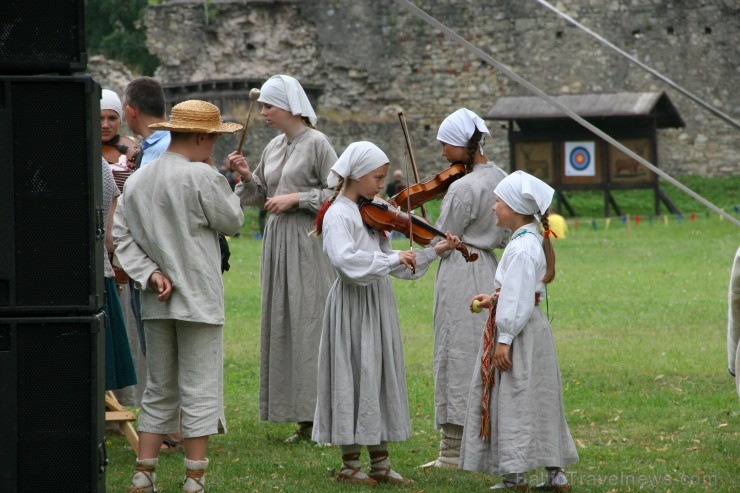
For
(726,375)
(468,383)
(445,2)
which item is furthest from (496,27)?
(468,383)

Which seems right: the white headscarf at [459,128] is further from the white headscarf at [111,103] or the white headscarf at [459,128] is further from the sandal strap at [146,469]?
the sandal strap at [146,469]

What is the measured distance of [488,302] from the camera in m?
5.35

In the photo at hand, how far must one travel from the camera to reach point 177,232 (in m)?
5.23

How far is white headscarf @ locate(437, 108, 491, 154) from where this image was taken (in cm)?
608

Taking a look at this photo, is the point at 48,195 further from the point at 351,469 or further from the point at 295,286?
the point at 295,286

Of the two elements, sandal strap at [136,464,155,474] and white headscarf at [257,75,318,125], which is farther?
white headscarf at [257,75,318,125]

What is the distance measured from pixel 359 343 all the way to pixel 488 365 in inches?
24.8

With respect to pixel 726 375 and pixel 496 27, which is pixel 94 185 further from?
pixel 496 27

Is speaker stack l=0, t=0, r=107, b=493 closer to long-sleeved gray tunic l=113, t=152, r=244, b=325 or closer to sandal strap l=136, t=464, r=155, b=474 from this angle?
long-sleeved gray tunic l=113, t=152, r=244, b=325

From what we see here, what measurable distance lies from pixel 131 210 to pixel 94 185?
961 millimetres

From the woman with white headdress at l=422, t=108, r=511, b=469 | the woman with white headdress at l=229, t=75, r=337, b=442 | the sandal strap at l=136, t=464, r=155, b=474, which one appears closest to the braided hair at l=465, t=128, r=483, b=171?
the woman with white headdress at l=422, t=108, r=511, b=469

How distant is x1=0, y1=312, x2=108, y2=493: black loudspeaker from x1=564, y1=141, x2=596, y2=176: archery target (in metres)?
22.5

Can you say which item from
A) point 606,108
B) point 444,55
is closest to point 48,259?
point 606,108

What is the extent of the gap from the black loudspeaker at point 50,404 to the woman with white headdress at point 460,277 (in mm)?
2185
